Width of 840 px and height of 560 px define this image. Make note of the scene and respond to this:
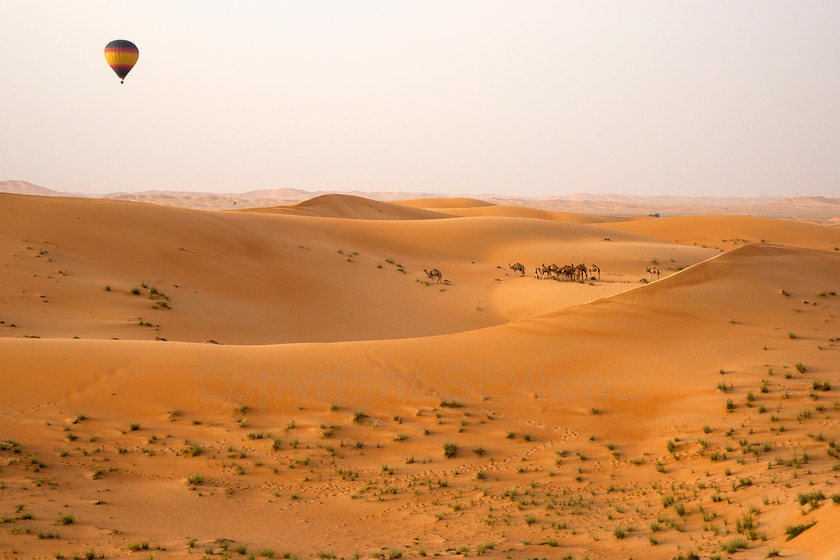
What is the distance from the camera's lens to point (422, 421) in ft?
39.5

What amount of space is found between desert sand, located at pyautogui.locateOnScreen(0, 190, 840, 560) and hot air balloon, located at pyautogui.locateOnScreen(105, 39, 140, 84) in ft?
73.8

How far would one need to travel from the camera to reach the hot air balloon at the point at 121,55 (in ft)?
142

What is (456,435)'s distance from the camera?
37.8 ft

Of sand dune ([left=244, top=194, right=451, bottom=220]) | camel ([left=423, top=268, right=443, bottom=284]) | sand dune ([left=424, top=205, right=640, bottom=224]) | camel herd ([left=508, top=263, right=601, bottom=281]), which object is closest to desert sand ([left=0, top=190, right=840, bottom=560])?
camel herd ([left=508, top=263, right=601, bottom=281])

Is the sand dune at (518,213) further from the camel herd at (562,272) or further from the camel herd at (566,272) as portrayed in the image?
the camel herd at (562,272)

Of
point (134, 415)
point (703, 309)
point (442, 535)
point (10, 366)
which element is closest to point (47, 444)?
point (134, 415)

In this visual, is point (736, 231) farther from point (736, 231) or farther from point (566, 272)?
point (566, 272)

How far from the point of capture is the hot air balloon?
142 ft

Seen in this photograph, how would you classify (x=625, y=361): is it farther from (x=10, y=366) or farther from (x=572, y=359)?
Result: (x=10, y=366)

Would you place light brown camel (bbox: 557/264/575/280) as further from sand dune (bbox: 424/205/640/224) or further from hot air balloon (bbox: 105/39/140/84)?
sand dune (bbox: 424/205/640/224)

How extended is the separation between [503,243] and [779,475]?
32.9m

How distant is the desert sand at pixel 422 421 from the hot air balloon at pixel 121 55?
73.8ft

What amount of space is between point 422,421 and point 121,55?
40.1 meters

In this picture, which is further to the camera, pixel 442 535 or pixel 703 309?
pixel 703 309
